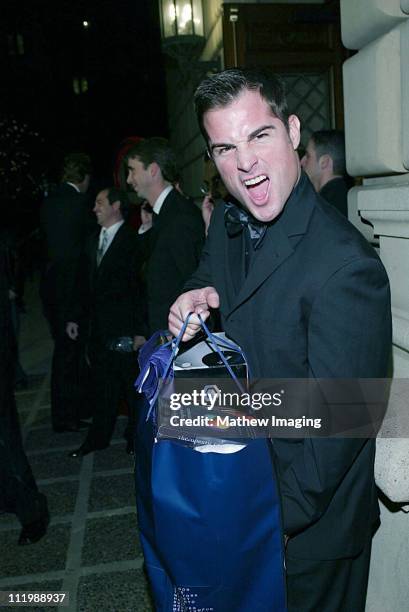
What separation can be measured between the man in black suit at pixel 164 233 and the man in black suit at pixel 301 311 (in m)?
2.22

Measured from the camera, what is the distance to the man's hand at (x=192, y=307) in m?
1.53

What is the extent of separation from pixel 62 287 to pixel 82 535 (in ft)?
7.54

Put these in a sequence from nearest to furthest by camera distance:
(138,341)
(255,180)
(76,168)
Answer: (255,180) → (138,341) → (76,168)

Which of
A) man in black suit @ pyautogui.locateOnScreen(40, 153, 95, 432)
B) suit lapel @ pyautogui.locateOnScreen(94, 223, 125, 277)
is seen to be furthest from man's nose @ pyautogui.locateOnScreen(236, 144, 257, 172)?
man in black suit @ pyautogui.locateOnScreen(40, 153, 95, 432)

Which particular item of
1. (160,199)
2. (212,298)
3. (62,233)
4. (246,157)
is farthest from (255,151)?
(62,233)

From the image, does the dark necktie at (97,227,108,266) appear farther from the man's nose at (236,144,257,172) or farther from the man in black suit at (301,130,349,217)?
the man's nose at (236,144,257,172)

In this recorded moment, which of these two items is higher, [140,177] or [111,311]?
[140,177]

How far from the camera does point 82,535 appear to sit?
11.4ft

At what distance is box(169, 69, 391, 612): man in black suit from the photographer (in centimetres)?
129

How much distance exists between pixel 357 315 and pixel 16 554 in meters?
2.88

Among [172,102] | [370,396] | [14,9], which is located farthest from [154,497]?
→ [14,9]

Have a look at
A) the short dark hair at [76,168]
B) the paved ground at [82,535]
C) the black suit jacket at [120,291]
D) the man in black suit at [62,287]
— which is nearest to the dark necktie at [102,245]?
the black suit jacket at [120,291]

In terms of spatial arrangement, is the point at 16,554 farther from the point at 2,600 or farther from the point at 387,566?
the point at 387,566

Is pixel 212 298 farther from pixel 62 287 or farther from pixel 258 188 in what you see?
pixel 62 287
